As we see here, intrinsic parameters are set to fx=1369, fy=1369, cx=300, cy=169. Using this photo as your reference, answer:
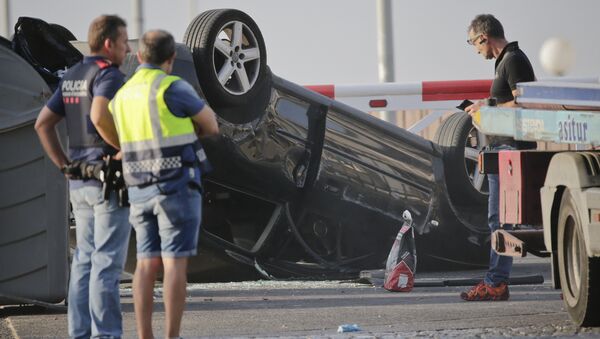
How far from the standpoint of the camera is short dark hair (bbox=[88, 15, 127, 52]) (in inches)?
253

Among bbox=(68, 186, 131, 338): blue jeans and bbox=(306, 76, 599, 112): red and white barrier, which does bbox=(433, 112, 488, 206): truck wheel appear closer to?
bbox=(306, 76, 599, 112): red and white barrier

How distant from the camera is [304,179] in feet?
33.3

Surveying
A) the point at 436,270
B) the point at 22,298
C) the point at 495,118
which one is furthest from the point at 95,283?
the point at 436,270

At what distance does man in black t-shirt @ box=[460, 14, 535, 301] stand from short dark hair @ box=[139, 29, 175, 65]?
2883mm

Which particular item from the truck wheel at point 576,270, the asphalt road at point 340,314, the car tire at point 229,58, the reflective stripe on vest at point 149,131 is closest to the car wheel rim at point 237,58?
the car tire at point 229,58

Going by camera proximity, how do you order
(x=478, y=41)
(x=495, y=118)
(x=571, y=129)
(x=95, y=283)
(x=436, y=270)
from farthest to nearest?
1. (x=436, y=270)
2. (x=478, y=41)
3. (x=495, y=118)
4. (x=571, y=129)
5. (x=95, y=283)

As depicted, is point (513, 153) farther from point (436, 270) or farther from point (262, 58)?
point (436, 270)

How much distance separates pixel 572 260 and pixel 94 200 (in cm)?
271

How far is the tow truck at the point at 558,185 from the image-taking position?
6.98 metres

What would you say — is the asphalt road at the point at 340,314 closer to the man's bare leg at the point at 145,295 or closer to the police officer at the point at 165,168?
the man's bare leg at the point at 145,295

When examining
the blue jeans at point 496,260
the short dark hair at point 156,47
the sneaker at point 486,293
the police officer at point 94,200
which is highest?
the short dark hair at point 156,47

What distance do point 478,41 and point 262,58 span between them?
5.36ft

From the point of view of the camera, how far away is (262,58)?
384 inches

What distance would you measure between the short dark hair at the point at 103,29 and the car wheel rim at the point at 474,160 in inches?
202
